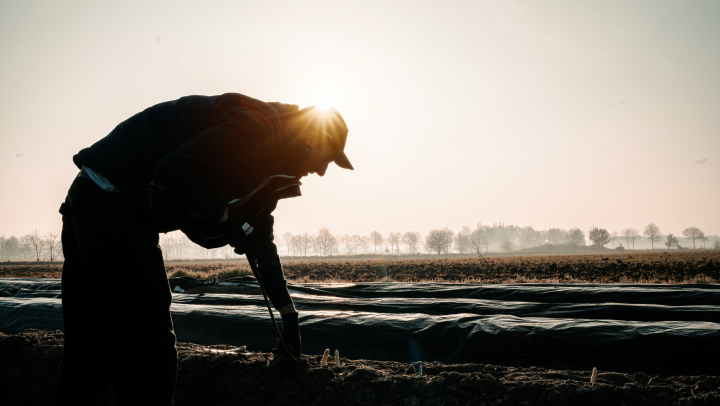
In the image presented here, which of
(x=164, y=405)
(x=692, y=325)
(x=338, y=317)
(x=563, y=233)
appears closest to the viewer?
(x=164, y=405)

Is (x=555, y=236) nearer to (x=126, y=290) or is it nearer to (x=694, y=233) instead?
(x=694, y=233)

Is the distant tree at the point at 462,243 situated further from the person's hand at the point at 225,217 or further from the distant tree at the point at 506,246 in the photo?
the person's hand at the point at 225,217

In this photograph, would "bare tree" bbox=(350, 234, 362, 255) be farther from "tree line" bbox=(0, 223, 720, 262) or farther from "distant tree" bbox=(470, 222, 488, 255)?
"distant tree" bbox=(470, 222, 488, 255)

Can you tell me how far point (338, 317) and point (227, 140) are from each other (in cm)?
234

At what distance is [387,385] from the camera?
81.4 inches

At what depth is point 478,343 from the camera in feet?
9.25

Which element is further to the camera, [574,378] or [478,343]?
[478,343]

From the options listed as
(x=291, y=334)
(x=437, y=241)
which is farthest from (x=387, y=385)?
(x=437, y=241)

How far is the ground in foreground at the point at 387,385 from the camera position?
1.84 metres

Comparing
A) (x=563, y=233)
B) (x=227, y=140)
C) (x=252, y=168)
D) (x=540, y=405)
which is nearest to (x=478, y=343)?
(x=540, y=405)

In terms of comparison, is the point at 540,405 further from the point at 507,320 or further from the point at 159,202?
the point at 159,202

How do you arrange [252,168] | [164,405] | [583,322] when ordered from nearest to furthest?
[164,405] < [252,168] < [583,322]

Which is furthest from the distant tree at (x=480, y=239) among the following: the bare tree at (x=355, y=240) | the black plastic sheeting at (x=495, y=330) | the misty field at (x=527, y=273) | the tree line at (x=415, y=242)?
the black plastic sheeting at (x=495, y=330)

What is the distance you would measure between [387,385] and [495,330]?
1.20m
